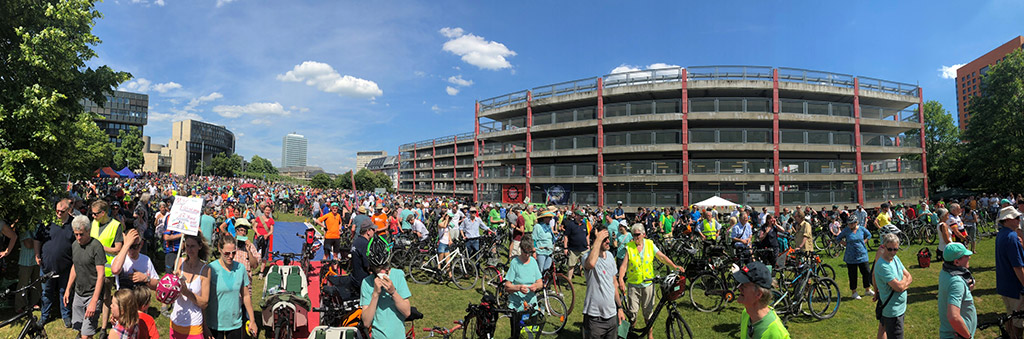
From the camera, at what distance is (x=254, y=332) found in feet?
13.8

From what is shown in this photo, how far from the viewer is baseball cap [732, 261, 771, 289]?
2.92m

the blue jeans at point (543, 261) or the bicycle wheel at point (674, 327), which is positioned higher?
the blue jeans at point (543, 261)

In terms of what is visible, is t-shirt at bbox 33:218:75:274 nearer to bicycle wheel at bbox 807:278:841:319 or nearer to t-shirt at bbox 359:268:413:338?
t-shirt at bbox 359:268:413:338

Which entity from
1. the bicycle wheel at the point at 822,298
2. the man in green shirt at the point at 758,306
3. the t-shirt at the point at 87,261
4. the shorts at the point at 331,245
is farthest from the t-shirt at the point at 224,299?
the bicycle wheel at the point at 822,298

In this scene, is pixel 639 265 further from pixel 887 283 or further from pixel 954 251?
pixel 954 251

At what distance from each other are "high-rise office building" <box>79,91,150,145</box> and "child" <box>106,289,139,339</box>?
4871 inches

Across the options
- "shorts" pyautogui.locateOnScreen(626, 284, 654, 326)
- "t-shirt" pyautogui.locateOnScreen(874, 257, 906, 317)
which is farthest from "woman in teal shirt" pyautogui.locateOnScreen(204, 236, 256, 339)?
"t-shirt" pyautogui.locateOnScreen(874, 257, 906, 317)

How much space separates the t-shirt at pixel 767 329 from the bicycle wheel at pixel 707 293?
523 centimetres

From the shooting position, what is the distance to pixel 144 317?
387 cm

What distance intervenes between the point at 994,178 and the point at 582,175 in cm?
3210

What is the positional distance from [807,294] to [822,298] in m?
0.39

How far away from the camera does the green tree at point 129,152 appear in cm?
5700

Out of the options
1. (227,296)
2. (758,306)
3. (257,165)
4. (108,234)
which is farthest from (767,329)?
(257,165)

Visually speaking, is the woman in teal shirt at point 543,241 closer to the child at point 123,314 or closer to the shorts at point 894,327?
the shorts at point 894,327
